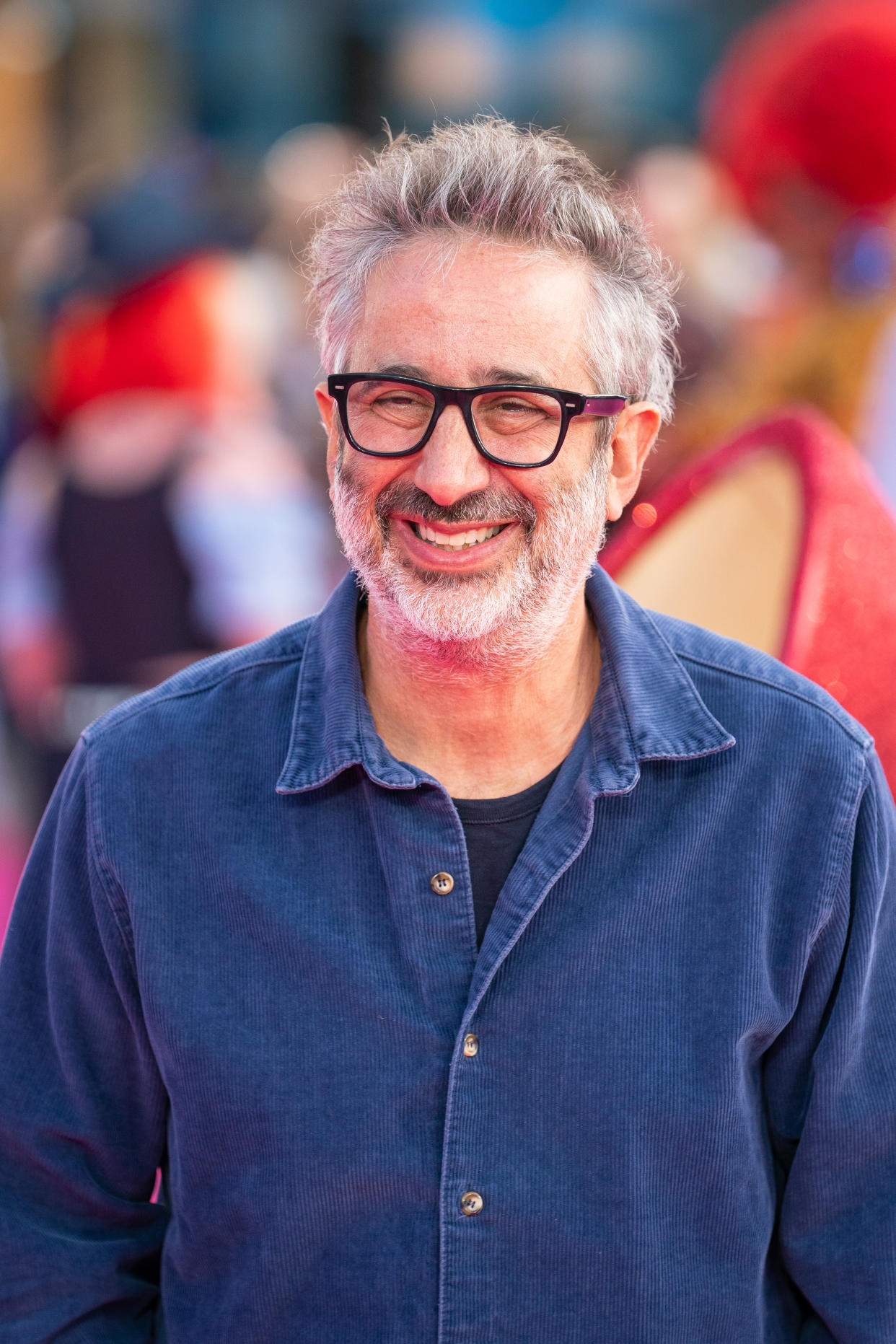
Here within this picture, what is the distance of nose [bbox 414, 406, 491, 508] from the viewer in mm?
1477

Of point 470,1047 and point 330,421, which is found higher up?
point 330,421

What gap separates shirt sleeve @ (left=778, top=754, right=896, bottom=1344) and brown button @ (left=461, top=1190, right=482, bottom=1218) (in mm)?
344

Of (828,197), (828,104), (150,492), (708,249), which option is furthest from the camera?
(708,249)

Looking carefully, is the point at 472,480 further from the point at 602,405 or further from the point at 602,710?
the point at 602,710

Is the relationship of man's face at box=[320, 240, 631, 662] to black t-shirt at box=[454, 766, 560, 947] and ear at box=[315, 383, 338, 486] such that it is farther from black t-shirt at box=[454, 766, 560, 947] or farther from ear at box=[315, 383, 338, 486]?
black t-shirt at box=[454, 766, 560, 947]

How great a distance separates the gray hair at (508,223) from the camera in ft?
4.93

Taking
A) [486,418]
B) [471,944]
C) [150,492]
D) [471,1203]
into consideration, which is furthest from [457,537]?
[150,492]

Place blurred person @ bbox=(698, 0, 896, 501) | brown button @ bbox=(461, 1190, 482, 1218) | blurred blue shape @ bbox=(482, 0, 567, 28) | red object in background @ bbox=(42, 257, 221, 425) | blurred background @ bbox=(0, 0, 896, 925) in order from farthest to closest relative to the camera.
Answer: blurred blue shape @ bbox=(482, 0, 567, 28) < red object in background @ bbox=(42, 257, 221, 425) < blurred background @ bbox=(0, 0, 896, 925) < blurred person @ bbox=(698, 0, 896, 501) < brown button @ bbox=(461, 1190, 482, 1218)

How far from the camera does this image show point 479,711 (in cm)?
161

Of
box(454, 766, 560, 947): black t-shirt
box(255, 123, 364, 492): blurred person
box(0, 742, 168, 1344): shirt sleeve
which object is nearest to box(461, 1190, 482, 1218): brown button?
box(454, 766, 560, 947): black t-shirt

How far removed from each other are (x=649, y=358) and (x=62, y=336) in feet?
9.69

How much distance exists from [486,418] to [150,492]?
8.08ft

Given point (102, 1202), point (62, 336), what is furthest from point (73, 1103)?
point (62, 336)

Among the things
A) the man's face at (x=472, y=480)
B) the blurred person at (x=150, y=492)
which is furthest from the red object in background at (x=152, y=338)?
the man's face at (x=472, y=480)
